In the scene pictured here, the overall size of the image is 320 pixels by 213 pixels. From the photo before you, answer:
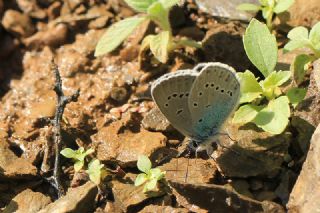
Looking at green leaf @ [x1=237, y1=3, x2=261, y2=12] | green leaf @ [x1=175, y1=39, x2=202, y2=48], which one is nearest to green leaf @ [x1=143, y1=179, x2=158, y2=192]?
green leaf @ [x1=175, y1=39, x2=202, y2=48]

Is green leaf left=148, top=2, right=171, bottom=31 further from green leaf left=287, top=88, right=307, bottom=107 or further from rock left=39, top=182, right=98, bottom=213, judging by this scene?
rock left=39, top=182, right=98, bottom=213

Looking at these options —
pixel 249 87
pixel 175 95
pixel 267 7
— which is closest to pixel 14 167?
pixel 175 95

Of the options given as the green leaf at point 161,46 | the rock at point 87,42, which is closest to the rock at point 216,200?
the green leaf at point 161,46

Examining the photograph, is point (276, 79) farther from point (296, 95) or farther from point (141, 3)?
point (141, 3)

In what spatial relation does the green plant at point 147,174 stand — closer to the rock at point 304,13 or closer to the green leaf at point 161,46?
the green leaf at point 161,46

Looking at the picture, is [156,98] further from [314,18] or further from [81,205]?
[314,18]

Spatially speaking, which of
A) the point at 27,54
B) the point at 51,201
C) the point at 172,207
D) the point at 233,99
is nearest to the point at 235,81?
the point at 233,99
